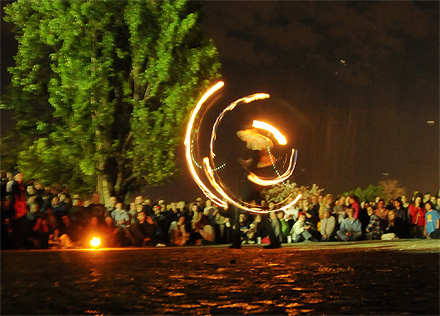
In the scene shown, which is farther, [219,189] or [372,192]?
[372,192]

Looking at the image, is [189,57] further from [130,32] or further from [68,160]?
[68,160]

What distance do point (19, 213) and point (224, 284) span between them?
7.61 m

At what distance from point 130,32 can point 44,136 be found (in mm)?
5171

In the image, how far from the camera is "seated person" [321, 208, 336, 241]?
56.1 feet

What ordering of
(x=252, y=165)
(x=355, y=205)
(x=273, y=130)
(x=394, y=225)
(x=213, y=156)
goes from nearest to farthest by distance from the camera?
1. (x=252, y=165)
2. (x=213, y=156)
3. (x=273, y=130)
4. (x=355, y=205)
5. (x=394, y=225)

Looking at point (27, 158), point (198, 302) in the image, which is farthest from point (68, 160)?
point (198, 302)

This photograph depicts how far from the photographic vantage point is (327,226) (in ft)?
56.2

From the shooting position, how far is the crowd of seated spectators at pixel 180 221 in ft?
47.3

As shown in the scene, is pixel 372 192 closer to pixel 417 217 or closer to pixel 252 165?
pixel 417 217

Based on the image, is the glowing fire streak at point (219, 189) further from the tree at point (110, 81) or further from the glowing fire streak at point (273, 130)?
the tree at point (110, 81)

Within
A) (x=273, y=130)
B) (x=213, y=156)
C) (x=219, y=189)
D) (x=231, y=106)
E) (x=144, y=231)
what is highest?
(x=231, y=106)

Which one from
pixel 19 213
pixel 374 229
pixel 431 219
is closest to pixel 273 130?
pixel 374 229

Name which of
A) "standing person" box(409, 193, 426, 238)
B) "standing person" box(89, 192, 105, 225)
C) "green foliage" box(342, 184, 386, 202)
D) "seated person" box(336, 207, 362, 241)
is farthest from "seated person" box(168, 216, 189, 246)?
"green foliage" box(342, 184, 386, 202)

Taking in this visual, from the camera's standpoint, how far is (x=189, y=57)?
21484mm
